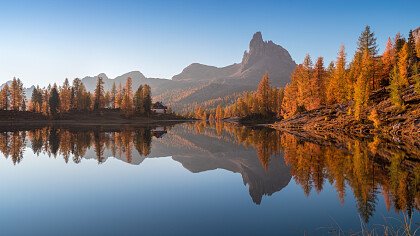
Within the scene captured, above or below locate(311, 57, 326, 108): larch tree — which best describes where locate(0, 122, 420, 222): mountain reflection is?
below

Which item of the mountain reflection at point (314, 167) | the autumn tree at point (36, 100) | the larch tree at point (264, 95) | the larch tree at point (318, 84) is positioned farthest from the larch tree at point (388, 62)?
the autumn tree at point (36, 100)

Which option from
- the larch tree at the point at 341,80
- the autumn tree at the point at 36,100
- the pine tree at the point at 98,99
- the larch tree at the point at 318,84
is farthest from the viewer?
the pine tree at the point at 98,99

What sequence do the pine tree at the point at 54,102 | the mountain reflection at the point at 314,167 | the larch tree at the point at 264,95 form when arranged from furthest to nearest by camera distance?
the pine tree at the point at 54,102 → the larch tree at the point at 264,95 → the mountain reflection at the point at 314,167

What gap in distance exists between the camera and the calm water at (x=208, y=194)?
44.8ft

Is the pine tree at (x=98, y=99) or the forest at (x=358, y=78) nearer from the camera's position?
the forest at (x=358, y=78)

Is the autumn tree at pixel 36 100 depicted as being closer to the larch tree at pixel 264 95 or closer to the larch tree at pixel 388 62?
the larch tree at pixel 264 95

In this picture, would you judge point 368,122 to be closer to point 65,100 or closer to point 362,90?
point 362,90

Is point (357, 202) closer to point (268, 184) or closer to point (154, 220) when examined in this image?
point (268, 184)

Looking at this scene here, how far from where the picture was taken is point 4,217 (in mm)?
14422

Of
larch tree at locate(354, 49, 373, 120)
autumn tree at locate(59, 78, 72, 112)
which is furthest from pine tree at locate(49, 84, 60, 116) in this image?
larch tree at locate(354, 49, 373, 120)

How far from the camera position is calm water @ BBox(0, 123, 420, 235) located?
13664 millimetres

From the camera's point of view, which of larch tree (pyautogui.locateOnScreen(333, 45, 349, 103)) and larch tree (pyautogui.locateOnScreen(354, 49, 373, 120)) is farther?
larch tree (pyautogui.locateOnScreen(333, 45, 349, 103))

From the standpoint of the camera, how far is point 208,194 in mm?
19766

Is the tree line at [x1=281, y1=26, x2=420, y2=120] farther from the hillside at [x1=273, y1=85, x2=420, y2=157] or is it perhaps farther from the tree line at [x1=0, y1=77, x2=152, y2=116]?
the tree line at [x1=0, y1=77, x2=152, y2=116]
